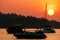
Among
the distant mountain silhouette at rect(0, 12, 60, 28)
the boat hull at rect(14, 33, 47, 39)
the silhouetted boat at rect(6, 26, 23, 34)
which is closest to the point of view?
the boat hull at rect(14, 33, 47, 39)

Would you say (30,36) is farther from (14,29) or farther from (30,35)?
(14,29)

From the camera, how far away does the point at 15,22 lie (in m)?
11.4

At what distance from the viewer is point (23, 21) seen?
11289 mm

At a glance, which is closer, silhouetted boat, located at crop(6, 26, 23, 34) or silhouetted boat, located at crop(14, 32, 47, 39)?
silhouetted boat, located at crop(14, 32, 47, 39)

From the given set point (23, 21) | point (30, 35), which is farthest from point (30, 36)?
point (23, 21)

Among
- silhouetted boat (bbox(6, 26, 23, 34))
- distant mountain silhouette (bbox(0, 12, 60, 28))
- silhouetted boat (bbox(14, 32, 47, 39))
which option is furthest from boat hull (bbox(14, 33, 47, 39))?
distant mountain silhouette (bbox(0, 12, 60, 28))

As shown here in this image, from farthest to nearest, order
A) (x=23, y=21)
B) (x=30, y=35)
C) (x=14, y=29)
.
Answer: (x=23, y=21) < (x=14, y=29) < (x=30, y=35)

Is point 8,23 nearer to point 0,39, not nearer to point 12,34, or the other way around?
point 12,34

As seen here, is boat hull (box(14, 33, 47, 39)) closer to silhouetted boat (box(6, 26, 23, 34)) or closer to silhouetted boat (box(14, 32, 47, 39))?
silhouetted boat (box(14, 32, 47, 39))

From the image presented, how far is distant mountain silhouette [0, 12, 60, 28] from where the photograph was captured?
1109cm

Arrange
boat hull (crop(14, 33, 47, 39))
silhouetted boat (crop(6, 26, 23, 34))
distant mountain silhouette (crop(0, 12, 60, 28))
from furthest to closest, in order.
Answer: distant mountain silhouette (crop(0, 12, 60, 28)) → silhouetted boat (crop(6, 26, 23, 34)) → boat hull (crop(14, 33, 47, 39))

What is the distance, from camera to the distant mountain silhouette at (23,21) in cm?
1109

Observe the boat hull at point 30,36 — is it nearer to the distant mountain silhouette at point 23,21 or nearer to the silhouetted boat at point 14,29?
the silhouetted boat at point 14,29

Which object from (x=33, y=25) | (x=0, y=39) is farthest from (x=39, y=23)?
(x=0, y=39)
